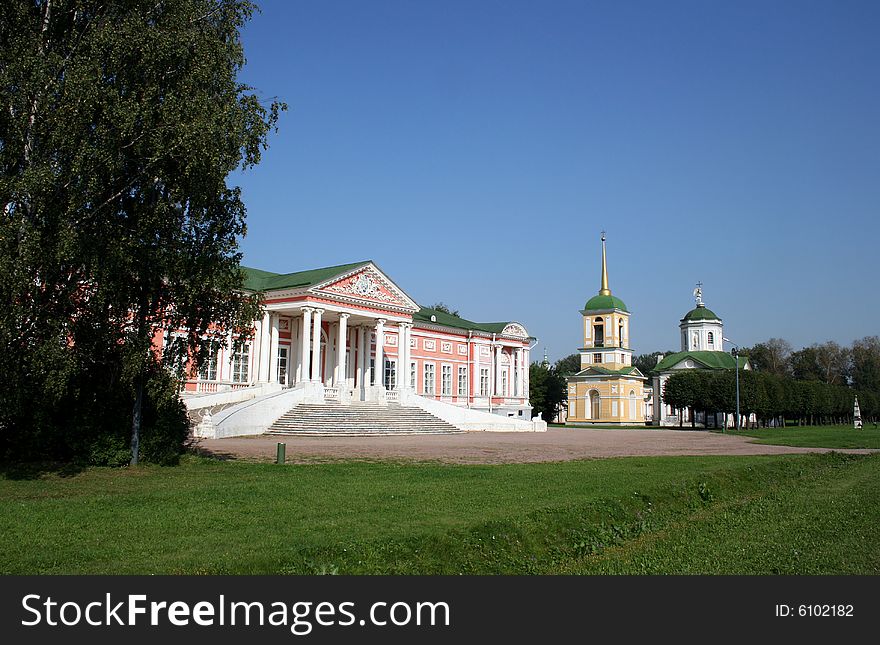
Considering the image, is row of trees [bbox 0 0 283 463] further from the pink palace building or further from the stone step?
the pink palace building

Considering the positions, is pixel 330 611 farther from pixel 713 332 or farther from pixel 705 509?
pixel 713 332

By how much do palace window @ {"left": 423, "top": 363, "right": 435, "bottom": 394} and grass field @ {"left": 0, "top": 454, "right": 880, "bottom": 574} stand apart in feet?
115

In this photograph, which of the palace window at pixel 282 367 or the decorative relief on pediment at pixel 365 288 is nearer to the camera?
the decorative relief on pediment at pixel 365 288

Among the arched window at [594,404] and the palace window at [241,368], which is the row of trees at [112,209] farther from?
the arched window at [594,404]

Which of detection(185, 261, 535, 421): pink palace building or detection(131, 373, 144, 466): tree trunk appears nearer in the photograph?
detection(131, 373, 144, 466): tree trunk

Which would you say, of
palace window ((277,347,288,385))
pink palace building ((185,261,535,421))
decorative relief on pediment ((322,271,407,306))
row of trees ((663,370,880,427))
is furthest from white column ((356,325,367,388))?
row of trees ((663,370,880,427))

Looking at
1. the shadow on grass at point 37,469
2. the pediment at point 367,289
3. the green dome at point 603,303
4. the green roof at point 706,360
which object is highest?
the green dome at point 603,303

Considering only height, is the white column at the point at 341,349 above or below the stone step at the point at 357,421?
above

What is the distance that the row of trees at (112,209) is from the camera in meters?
12.9

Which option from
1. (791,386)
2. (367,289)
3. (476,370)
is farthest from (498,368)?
(791,386)

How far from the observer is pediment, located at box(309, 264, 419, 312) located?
38.8m

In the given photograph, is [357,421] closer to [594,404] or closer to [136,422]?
[136,422]

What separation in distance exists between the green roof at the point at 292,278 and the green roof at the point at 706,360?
4606 centimetres

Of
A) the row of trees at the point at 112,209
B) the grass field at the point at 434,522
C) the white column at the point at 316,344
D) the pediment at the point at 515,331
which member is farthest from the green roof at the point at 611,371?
the row of trees at the point at 112,209
